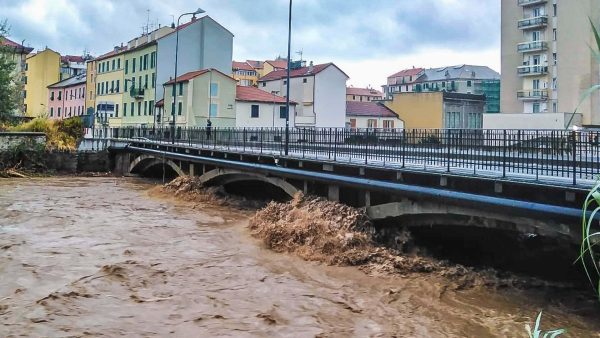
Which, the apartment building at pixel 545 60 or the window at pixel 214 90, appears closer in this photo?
the apartment building at pixel 545 60

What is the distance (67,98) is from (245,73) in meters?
42.0

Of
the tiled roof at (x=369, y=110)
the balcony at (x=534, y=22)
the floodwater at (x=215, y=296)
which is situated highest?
the balcony at (x=534, y=22)

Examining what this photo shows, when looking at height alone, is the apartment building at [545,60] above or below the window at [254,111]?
above

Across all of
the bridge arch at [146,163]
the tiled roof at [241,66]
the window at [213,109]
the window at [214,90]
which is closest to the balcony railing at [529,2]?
the window at [214,90]

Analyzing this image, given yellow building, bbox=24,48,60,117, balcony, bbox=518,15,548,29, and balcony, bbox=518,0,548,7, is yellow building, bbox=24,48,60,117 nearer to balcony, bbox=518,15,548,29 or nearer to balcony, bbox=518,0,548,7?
balcony, bbox=518,0,548,7

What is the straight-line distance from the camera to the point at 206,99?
54250 millimetres

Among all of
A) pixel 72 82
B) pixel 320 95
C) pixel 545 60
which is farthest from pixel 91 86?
pixel 545 60

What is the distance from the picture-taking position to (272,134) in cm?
2197

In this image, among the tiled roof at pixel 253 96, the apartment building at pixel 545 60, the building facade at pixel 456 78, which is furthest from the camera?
the building facade at pixel 456 78

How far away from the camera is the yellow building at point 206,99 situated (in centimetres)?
5381

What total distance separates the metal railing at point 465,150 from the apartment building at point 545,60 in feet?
103

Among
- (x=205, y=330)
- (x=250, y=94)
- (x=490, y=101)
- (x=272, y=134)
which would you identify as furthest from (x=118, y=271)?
(x=490, y=101)

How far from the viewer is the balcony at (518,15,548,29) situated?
54.2 meters

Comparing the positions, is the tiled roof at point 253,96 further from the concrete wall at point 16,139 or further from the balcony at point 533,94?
the balcony at point 533,94
